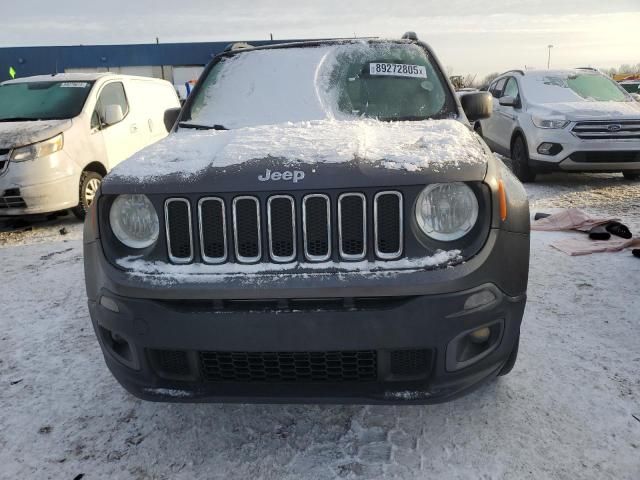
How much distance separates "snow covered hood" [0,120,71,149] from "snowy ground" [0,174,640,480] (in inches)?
123

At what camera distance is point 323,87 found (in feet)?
10.5

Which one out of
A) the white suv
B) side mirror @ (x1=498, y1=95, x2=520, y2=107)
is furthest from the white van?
the white suv

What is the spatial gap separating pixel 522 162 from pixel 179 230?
7148mm

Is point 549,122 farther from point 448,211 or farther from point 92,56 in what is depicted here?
point 92,56

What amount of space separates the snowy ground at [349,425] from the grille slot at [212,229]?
2.83 feet

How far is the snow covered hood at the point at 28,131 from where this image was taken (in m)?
5.66

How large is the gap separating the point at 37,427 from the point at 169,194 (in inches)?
52.9

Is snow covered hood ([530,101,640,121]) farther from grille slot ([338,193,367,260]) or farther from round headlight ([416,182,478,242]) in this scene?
grille slot ([338,193,367,260])

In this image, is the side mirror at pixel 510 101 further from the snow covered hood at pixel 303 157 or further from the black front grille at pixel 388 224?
the black front grille at pixel 388 224

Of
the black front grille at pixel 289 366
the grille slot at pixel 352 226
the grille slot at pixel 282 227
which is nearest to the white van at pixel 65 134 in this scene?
the black front grille at pixel 289 366

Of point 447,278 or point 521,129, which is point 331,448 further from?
point 521,129

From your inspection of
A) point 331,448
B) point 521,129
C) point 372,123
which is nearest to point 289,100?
point 372,123

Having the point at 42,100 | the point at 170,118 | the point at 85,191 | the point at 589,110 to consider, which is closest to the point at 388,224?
the point at 170,118

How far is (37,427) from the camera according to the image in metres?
2.37
